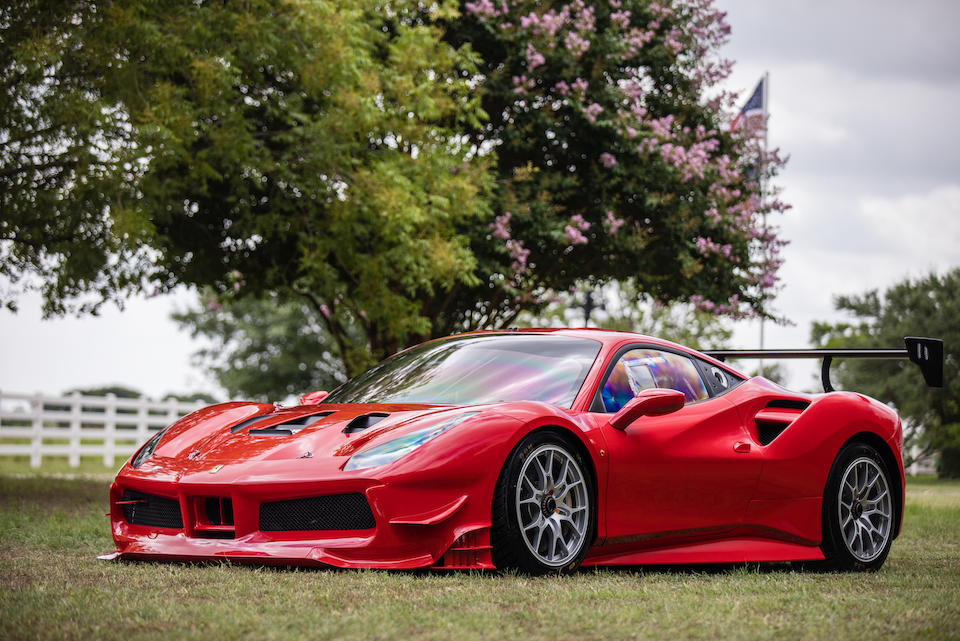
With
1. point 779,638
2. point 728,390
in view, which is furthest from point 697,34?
point 779,638

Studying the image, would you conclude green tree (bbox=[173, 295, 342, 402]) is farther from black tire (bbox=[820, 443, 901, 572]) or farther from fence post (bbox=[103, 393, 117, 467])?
black tire (bbox=[820, 443, 901, 572])

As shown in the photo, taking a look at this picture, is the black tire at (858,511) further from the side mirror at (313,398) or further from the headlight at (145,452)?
the headlight at (145,452)

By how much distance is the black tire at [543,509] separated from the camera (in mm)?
5223

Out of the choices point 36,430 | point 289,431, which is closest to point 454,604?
point 289,431

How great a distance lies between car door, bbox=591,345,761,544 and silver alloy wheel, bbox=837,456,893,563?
2.40 ft

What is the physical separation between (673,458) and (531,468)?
959mm

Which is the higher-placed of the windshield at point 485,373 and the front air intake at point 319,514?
the windshield at point 485,373

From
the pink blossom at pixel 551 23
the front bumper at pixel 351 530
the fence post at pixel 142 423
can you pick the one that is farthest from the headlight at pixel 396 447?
the fence post at pixel 142 423

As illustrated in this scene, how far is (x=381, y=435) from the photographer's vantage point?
5.38 m

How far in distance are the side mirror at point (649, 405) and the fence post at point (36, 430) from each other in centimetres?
1832

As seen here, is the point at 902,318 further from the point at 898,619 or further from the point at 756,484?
the point at 898,619

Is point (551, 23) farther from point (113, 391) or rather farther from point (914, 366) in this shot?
point (113, 391)

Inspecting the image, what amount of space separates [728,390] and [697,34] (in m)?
13.3

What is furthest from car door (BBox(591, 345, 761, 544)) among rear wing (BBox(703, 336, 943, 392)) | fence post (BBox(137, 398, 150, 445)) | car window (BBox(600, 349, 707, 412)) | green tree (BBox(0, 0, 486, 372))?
fence post (BBox(137, 398, 150, 445))
